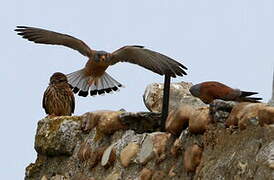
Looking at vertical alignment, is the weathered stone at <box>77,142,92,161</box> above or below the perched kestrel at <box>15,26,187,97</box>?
below

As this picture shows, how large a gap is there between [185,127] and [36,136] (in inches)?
71.0

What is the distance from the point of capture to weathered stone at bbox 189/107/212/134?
170 inches

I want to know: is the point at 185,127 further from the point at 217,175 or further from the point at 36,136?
the point at 36,136

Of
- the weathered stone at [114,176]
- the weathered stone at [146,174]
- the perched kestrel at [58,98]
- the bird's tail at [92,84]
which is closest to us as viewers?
the weathered stone at [146,174]

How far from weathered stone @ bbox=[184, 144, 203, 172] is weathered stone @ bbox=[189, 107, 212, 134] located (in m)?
0.10

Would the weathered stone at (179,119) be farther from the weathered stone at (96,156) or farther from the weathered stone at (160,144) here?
the weathered stone at (96,156)

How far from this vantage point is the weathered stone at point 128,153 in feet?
16.6

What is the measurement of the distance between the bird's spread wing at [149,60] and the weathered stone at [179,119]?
1058 mm

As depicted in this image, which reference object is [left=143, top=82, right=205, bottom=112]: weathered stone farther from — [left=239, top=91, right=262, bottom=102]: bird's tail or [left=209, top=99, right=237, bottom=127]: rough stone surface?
[left=209, top=99, right=237, bottom=127]: rough stone surface

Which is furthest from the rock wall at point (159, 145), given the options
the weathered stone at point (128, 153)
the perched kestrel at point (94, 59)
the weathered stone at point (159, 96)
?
the perched kestrel at point (94, 59)

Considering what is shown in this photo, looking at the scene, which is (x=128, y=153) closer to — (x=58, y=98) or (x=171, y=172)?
(x=171, y=172)

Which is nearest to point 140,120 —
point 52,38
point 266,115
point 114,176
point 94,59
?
point 114,176

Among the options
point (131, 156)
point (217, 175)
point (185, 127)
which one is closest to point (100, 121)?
point (131, 156)

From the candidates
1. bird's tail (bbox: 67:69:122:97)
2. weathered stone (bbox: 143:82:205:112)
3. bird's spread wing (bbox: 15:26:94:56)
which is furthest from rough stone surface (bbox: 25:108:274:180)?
bird's tail (bbox: 67:69:122:97)
